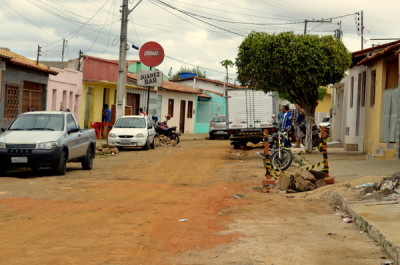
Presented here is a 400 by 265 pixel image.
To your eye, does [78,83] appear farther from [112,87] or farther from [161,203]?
[161,203]

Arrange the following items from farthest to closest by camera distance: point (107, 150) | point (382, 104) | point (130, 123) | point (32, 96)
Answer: point (32, 96) → point (130, 123) → point (107, 150) → point (382, 104)

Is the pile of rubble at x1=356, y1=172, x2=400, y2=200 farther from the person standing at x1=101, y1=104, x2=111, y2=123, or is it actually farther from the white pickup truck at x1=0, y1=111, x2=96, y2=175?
the person standing at x1=101, y1=104, x2=111, y2=123

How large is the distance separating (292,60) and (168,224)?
16.1 m

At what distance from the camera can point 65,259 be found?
267 inches

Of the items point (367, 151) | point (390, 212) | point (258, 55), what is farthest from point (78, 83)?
point (390, 212)

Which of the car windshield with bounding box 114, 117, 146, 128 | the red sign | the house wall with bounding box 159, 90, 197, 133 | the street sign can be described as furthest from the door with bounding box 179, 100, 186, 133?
the car windshield with bounding box 114, 117, 146, 128

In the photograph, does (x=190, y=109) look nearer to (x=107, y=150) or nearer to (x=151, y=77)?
(x=151, y=77)

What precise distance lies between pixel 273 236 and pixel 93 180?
26.8 ft

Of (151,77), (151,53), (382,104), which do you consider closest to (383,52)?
(382,104)

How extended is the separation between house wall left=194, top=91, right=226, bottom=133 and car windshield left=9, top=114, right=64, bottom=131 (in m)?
42.9

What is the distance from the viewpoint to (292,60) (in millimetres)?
24375

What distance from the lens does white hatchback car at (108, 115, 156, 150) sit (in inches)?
1153

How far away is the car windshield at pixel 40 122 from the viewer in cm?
1709

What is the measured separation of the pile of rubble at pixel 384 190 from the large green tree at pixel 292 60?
12.7 metres
